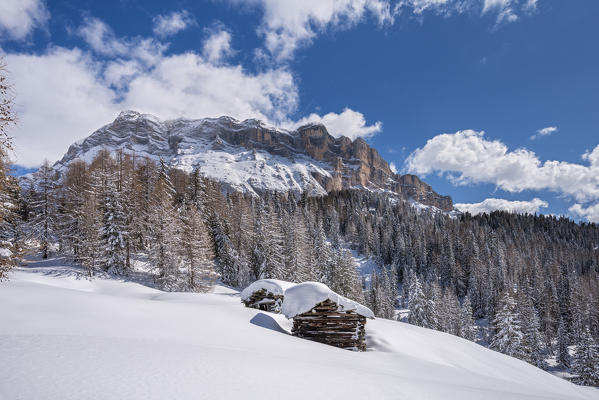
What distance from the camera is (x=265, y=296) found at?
16.8 m

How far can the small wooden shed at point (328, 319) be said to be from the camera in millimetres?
12102

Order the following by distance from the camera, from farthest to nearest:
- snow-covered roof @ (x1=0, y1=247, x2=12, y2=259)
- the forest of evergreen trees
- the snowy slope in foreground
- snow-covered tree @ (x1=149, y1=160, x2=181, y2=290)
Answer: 1. the forest of evergreen trees
2. snow-covered tree @ (x1=149, y1=160, x2=181, y2=290)
3. snow-covered roof @ (x1=0, y1=247, x2=12, y2=259)
4. the snowy slope in foreground

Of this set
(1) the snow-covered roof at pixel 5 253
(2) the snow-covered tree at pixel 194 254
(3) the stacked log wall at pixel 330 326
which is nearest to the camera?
(1) the snow-covered roof at pixel 5 253

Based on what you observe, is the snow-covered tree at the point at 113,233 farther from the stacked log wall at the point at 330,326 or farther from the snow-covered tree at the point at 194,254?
the stacked log wall at the point at 330,326

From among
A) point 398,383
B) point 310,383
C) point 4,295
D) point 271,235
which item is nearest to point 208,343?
point 310,383

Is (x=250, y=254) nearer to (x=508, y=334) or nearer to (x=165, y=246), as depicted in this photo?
(x=165, y=246)

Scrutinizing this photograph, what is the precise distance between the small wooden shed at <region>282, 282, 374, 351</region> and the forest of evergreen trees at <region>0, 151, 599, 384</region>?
10489mm

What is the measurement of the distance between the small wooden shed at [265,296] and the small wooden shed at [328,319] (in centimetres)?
416

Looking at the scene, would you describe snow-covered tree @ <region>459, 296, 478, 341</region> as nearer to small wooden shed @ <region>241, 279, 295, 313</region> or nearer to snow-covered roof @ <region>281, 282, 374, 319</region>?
small wooden shed @ <region>241, 279, 295, 313</region>

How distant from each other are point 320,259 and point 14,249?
34.0 meters

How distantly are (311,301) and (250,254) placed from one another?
90.7 ft

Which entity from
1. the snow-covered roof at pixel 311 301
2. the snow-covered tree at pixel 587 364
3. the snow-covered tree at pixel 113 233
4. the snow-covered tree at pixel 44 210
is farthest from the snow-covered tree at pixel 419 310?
the snow-covered tree at pixel 44 210

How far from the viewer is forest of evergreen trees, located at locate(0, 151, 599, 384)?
28.0 metres

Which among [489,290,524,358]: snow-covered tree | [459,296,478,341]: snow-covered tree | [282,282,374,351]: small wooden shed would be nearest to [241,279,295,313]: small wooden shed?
[282,282,374,351]: small wooden shed
